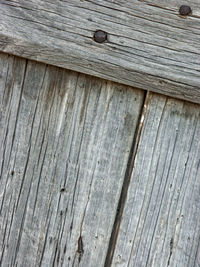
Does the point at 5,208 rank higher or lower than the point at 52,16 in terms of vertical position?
lower

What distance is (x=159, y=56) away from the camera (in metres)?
1.14

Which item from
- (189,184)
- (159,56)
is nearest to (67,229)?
(189,184)

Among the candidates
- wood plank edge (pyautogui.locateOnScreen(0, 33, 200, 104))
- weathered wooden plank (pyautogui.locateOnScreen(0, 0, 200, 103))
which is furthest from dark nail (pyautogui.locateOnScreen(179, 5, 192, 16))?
wood plank edge (pyautogui.locateOnScreen(0, 33, 200, 104))

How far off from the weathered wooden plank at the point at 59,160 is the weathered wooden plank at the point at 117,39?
10 centimetres

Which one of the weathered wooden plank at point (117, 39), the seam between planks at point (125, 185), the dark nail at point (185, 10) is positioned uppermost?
the dark nail at point (185, 10)

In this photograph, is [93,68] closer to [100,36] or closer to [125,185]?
[100,36]

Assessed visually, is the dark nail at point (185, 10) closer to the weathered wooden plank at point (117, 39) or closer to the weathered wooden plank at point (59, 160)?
the weathered wooden plank at point (117, 39)

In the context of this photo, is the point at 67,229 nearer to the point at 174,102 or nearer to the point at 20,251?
the point at 20,251

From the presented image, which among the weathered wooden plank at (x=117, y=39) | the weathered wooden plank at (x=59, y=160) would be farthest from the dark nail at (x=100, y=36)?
the weathered wooden plank at (x=59, y=160)

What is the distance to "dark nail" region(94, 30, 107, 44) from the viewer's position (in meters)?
1.16

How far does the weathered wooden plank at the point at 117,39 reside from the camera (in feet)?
3.70

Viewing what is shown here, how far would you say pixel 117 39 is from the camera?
116cm

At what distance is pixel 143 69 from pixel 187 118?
237 millimetres

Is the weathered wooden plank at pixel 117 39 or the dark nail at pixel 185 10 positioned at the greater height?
the dark nail at pixel 185 10
